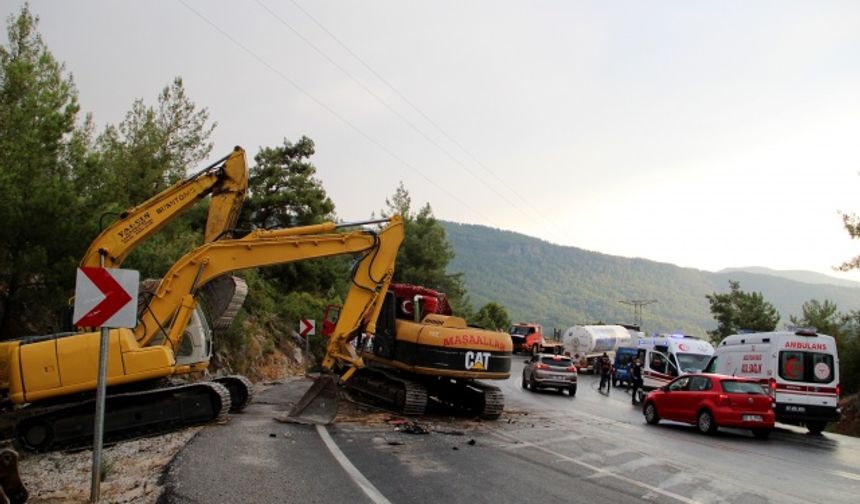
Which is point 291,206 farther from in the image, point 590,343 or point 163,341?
point 163,341

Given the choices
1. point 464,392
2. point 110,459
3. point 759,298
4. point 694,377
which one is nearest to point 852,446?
point 694,377

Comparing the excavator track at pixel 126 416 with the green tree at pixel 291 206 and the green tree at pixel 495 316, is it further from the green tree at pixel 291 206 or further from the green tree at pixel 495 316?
the green tree at pixel 495 316

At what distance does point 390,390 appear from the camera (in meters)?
16.1

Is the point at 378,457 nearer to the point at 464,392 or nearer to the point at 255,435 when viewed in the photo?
the point at 255,435

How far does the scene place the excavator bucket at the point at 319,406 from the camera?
13.6 m

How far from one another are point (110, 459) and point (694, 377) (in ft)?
46.9

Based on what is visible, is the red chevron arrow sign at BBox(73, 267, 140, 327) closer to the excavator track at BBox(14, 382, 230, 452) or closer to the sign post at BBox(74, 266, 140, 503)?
the sign post at BBox(74, 266, 140, 503)

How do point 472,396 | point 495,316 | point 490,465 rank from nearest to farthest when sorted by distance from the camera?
point 490,465
point 472,396
point 495,316

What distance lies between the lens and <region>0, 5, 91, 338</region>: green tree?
15.2m

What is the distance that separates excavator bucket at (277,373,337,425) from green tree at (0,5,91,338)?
21.0 feet

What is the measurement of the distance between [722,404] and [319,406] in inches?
387

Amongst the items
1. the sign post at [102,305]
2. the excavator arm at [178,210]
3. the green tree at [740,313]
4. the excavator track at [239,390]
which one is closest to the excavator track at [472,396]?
the excavator track at [239,390]

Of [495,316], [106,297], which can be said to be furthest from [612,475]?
[495,316]

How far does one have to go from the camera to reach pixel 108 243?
12.9 meters
